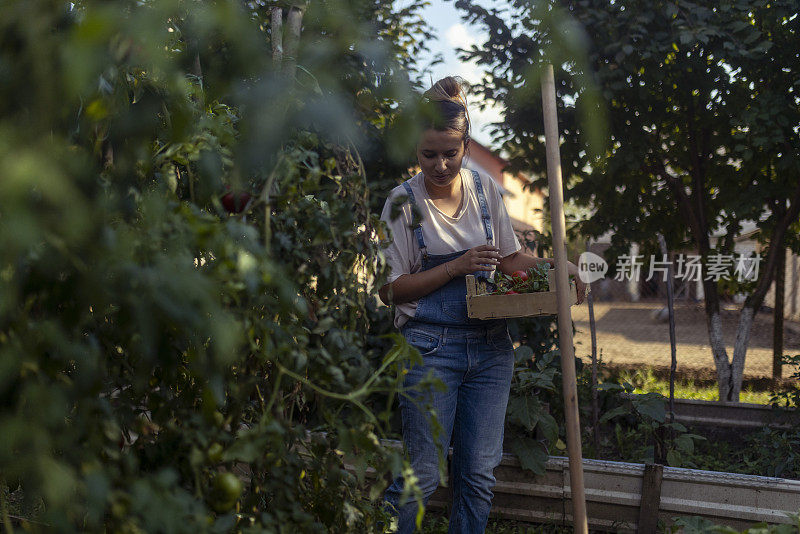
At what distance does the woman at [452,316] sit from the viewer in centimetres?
189

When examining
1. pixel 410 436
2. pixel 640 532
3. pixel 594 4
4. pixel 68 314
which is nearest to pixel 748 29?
pixel 594 4

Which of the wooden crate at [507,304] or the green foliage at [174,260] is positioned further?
the wooden crate at [507,304]

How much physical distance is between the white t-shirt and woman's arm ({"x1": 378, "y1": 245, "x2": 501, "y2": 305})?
Answer: 36mm

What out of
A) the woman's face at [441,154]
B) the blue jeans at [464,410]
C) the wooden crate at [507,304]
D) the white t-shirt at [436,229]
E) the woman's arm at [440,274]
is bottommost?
the blue jeans at [464,410]

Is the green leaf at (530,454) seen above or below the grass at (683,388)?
above

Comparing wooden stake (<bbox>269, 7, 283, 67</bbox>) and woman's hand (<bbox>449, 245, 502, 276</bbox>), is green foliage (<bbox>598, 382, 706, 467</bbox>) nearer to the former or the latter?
woman's hand (<bbox>449, 245, 502, 276</bbox>)

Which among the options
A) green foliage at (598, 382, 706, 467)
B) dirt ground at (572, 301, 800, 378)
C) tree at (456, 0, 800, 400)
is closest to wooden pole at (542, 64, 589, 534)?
green foliage at (598, 382, 706, 467)

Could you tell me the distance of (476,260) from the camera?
1.82m

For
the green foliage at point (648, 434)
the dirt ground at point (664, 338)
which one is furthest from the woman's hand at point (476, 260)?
the dirt ground at point (664, 338)

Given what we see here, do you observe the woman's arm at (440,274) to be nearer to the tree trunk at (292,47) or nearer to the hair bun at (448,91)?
the hair bun at (448,91)

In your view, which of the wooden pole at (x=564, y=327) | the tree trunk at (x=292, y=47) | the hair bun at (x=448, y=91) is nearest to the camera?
the tree trunk at (x=292, y=47)

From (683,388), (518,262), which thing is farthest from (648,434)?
(683,388)

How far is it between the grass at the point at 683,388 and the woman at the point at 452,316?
312cm

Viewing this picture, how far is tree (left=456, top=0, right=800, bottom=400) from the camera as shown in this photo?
3.59 meters
